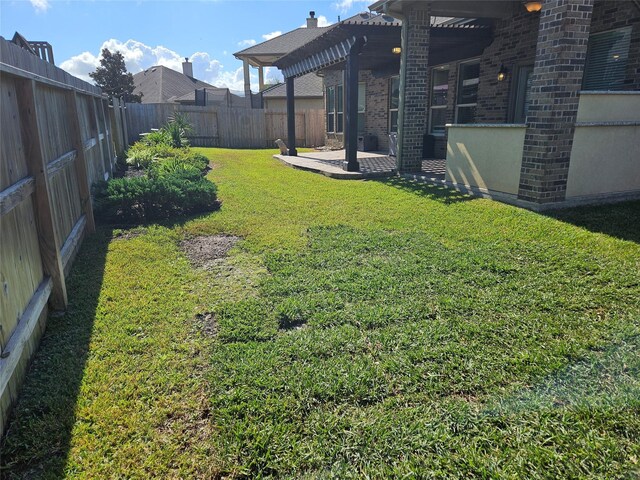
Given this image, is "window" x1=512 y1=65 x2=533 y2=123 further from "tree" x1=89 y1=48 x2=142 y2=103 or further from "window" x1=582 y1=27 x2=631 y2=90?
"tree" x1=89 y1=48 x2=142 y2=103

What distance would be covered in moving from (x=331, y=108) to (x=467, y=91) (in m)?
8.55

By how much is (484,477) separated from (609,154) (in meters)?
6.13

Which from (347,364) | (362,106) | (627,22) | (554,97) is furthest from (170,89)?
(347,364)

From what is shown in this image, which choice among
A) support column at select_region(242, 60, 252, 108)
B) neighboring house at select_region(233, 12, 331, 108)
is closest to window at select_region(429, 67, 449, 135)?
neighboring house at select_region(233, 12, 331, 108)

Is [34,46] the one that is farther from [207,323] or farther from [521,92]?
[521,92]

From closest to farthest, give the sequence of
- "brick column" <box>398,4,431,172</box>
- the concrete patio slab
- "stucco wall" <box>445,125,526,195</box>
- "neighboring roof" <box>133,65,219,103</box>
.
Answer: "stucco wall" <box>445,125,526,195</box>, "brick column" <box>398,4,431,172</box>, the concrete patio slab, "neighboring roof" <box>133,65,219,103</box>

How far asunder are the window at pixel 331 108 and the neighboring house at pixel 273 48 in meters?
8.17

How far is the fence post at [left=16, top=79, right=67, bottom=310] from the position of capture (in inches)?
114

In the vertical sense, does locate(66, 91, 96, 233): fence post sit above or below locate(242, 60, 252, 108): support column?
below

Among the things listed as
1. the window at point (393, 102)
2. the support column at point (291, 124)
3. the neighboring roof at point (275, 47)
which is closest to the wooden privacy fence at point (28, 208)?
the support column at point (291, 124)

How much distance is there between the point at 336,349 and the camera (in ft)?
9.21

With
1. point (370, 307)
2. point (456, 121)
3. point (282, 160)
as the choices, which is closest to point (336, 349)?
point (370, 307)

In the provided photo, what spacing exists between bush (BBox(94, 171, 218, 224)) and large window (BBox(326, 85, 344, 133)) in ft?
38.2

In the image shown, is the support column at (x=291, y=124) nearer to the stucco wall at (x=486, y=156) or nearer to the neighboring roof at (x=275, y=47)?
the stucco wall at (x=486, y=156)
